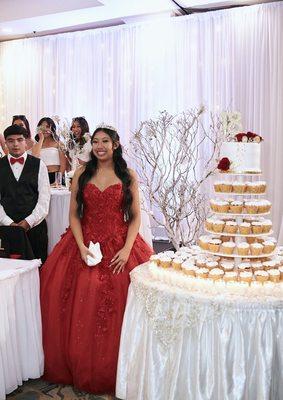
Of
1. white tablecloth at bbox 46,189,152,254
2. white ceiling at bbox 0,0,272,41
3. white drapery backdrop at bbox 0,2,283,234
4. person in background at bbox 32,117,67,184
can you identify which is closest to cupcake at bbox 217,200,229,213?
white tablecloth at bbox 46,189,152,254

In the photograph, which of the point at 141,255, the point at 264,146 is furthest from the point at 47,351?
the point at 264,146

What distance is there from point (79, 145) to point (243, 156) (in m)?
3.44

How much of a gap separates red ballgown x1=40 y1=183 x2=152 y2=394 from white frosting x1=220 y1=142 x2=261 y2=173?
2.87 ft

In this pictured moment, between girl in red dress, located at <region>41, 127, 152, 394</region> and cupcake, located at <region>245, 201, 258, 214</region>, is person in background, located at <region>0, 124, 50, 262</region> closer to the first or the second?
girl in red dress, located at <region>41, 127, 152, 394</region>

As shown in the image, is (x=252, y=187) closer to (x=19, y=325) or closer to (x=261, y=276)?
(x=261, y=276)

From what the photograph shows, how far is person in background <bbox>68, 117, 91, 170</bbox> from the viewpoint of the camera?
5.63 metres

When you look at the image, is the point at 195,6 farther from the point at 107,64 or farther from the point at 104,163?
the point at 104,163

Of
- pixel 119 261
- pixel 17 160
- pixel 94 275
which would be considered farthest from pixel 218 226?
pixel 17 160

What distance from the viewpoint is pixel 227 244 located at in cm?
253

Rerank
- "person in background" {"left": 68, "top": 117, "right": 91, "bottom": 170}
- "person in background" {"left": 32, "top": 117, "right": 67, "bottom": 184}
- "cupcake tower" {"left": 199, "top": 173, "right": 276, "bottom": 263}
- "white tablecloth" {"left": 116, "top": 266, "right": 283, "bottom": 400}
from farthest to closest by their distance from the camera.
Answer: "person in background" {"left": 32, "top": 117, "right": 67, "bottom": 184}
"person in background" {"left": 68, "top": 117, "right": 91, "bottom": 170}
"cupcake tower" {"left": 199, "top": 173, "right": 276, "bottom": 263}
"white tablecloth" {"left": 116, "top": 266, "right": 283, "bottom": 400}

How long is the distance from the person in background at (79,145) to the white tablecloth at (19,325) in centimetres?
266

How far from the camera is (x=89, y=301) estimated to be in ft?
9.74

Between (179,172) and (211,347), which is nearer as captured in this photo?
(211,347)

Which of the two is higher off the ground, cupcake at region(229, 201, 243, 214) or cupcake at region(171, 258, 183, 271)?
cupcake at region(229, 201, 243, 214)
